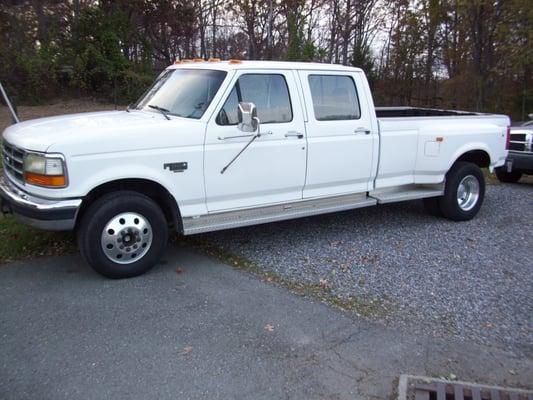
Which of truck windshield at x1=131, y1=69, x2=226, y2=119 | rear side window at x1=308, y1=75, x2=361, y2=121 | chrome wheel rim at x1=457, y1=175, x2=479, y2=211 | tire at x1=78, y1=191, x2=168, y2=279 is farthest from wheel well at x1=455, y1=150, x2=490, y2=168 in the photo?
tire at x1=78, y1=191, x2=168, y2=279

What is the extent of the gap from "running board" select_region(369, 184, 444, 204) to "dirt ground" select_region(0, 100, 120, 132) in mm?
12440

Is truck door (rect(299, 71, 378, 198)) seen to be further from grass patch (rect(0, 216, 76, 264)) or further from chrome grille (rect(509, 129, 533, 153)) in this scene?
chrome grille (rect(509, 129, 533, 153))

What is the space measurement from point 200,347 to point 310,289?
142cm

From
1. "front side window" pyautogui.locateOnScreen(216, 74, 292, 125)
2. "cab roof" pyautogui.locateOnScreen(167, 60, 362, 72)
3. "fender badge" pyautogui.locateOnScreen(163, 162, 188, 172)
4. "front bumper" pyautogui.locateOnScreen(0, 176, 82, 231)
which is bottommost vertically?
"front bumper" pyautogui.locateOnScreen(0, 176, 82, 231)

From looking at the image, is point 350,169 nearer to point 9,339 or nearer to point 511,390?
point 511,390

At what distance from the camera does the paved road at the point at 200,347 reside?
3277mm

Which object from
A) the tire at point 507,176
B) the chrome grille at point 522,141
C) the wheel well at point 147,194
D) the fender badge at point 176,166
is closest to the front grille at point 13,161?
the wheel well at point 147,194

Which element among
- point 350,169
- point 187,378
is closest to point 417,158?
point 350,169

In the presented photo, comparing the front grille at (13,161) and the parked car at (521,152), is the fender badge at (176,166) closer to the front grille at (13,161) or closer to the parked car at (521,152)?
the front grille at (13,161)

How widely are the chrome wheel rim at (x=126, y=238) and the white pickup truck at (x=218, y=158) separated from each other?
0.03 feet

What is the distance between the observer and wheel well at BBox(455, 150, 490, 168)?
24.0 feet

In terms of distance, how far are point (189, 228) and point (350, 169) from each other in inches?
86.9

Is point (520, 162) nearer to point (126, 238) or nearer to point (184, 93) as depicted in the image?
point (184, 93)

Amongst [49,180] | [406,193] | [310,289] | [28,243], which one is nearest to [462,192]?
[406,193]
